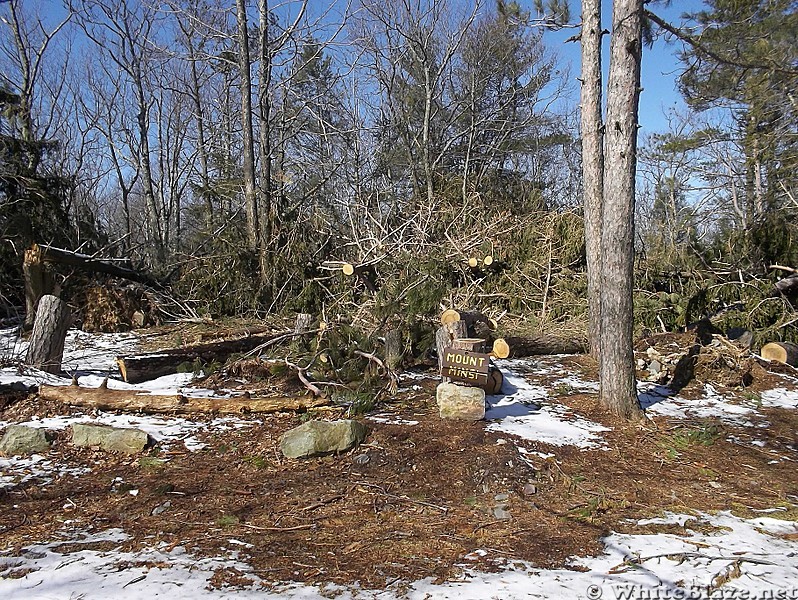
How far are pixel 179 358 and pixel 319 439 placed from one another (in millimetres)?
3182

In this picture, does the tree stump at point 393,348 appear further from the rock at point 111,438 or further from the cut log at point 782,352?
the cut log at point 782,352

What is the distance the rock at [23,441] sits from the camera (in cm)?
420

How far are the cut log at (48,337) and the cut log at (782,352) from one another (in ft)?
27.5

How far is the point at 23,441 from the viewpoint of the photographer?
14.0ft

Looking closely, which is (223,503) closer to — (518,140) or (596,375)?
(596,375)

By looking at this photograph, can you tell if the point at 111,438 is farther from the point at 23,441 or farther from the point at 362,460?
the point at 362,460

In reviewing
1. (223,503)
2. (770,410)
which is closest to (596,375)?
(770,410)

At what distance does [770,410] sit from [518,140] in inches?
533

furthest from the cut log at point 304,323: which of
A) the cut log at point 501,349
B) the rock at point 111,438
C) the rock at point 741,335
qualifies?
the rock at point 741,335

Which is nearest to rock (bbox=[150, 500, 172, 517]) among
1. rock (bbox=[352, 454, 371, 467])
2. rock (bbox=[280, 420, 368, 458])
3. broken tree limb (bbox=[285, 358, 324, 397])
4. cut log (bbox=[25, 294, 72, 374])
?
rock (bbox=[280, 420, 368, 458])

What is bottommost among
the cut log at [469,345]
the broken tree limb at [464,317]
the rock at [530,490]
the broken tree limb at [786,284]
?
the rock at [530,490]

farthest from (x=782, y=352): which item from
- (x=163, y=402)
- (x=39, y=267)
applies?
(x=39, y=267)

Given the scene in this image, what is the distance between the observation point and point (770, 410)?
226 inches

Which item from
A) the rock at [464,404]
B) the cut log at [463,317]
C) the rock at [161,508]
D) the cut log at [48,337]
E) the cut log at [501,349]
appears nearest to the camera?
the rock at [161,508]
